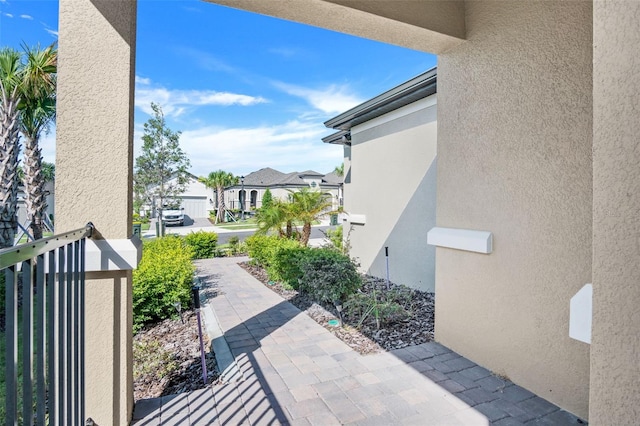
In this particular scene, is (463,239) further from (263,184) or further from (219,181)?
(263,184)

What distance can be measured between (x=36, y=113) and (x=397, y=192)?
34.6 ft

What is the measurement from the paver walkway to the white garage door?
34.8 metres

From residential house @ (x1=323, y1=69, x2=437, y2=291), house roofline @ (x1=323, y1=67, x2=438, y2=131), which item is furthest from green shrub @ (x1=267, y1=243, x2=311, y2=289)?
house roofline @ (x1=323, y1=67, x2=438, y2=131)

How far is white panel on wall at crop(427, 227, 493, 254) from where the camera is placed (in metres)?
3.52

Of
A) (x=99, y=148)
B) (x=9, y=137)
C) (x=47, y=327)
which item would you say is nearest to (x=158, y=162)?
(x=9, y=137)

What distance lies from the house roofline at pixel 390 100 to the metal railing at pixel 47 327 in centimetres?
564

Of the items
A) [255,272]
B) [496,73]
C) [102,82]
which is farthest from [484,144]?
[255,272]

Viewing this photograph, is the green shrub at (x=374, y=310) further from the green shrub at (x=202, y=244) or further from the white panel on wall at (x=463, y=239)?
the green shrub at (x=202, y=244)

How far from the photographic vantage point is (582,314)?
1500 mm

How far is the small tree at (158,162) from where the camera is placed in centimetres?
1332

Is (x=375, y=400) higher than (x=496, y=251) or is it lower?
lower

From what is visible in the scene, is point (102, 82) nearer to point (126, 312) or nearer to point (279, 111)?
point (126, 312)

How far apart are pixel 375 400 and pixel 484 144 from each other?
2.80m

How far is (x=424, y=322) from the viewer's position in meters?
5.04
